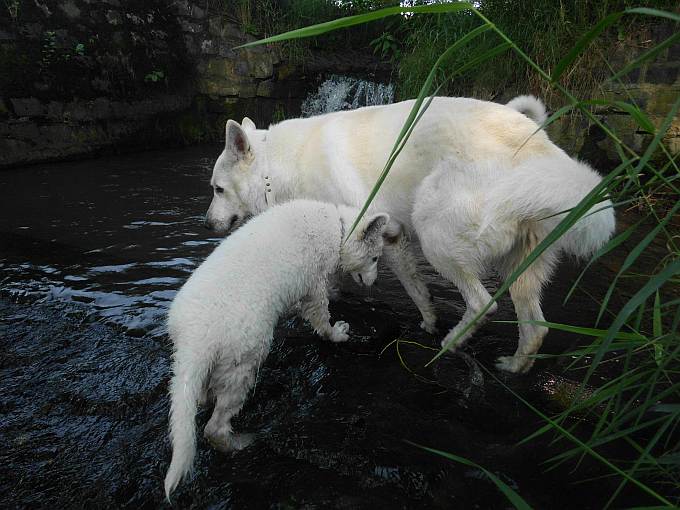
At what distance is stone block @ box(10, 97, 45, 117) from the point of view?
267 inches

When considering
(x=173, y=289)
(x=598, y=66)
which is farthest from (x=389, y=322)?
(x=598, y=66)

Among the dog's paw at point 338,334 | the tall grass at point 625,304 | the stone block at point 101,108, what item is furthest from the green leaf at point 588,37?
the stone block at point 101,108

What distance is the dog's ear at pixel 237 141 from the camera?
351 centimetres

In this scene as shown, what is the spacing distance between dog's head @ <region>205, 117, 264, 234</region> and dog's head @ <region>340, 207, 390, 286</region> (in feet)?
3.40

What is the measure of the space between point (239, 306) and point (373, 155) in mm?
1517

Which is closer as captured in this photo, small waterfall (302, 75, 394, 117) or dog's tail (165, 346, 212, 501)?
dog's tail (165, 346, 212, 501)

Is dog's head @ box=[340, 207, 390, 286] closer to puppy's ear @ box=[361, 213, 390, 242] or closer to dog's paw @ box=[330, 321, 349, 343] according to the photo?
puppy's ear @ box=[361, 213, 390, 242]

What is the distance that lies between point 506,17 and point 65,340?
5.61 m

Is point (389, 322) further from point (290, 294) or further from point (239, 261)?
point (239, 261)

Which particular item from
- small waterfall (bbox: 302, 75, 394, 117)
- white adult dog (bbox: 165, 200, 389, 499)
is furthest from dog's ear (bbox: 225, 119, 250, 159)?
small waterfall (bbox: 302, 75, 394, 117)

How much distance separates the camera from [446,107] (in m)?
2.98

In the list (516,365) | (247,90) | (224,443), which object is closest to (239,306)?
(224,443)

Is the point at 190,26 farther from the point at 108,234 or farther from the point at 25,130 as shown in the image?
the point at 108,234

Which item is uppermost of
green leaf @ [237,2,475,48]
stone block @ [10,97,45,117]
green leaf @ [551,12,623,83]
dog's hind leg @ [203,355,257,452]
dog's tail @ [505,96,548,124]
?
green leaf @ [237,2,475,48]
